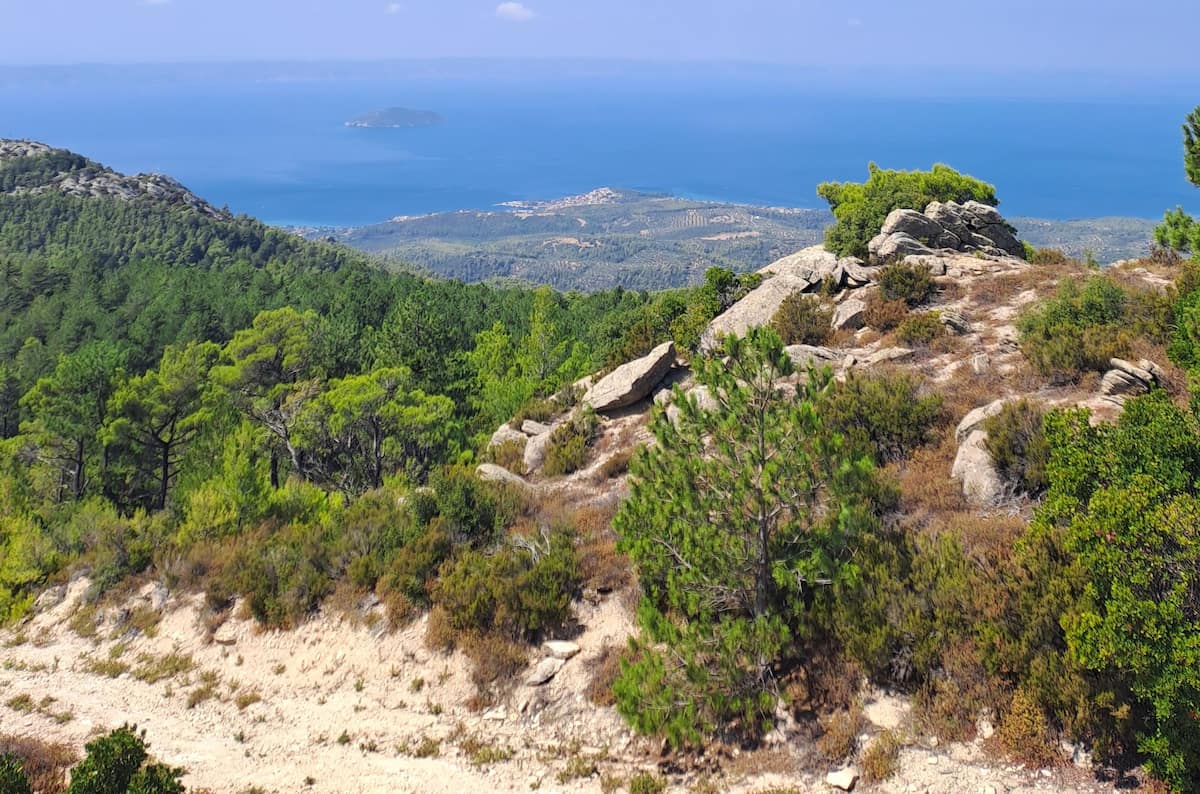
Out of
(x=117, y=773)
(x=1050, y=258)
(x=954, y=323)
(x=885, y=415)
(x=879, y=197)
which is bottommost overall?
(x=117, y=773)

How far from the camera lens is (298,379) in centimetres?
2803

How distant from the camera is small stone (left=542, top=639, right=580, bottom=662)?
35.0 feet

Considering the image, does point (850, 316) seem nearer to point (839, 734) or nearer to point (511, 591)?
point (511, 591)

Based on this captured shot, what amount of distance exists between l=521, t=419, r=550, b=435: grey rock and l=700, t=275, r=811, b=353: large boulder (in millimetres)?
5859

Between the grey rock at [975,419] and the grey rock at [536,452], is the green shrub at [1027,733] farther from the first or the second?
the grey rock at [536,452]

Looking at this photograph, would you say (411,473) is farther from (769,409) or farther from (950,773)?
(950,773)

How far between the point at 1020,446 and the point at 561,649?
8160mm

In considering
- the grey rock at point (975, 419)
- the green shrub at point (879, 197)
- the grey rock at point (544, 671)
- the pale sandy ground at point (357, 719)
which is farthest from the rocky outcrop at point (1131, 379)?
the green shrub at point (879, 197)

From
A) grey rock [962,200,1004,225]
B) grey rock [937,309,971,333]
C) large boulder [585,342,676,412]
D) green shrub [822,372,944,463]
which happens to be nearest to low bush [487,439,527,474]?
large boulder [585,342,676,412]

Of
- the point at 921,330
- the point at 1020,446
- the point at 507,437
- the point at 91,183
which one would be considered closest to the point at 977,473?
the point at 1020,446

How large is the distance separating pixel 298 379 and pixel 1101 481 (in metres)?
27.4

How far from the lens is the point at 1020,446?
10.9 meters

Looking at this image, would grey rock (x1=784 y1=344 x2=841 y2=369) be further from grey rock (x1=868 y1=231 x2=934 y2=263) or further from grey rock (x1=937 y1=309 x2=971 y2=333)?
grey rock (x1=868 y1=231 x2=934 y2=263)

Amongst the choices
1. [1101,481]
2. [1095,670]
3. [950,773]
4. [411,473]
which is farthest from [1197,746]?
[411,473]
